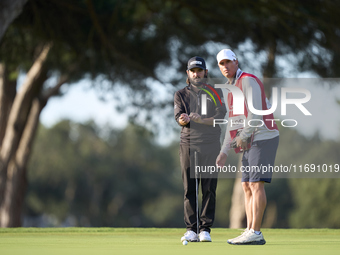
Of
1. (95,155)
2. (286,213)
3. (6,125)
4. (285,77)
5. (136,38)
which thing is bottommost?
(286,213)

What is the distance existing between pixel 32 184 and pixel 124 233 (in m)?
43.4

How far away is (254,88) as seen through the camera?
17.0 feet

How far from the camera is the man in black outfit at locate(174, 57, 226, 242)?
223 inches

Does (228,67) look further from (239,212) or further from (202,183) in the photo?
(239,212)

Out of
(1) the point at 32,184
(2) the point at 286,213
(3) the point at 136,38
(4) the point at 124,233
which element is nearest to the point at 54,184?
(1) the point at 32,184

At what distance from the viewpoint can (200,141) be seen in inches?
224

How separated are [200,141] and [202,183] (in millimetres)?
386

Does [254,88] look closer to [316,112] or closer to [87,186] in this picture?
[316,112]

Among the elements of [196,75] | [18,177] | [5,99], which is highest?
[196,75]

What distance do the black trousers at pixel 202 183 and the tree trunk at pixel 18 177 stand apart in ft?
37.2

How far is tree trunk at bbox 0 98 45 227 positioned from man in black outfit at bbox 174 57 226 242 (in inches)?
447

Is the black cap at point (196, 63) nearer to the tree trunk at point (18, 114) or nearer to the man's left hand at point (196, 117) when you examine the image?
the man's left hand at point (196, 117)

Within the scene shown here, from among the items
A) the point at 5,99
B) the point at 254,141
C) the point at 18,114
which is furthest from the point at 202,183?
the point at 5,99

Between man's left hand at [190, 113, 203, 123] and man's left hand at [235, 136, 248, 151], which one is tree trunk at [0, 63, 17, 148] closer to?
man's left hand at [190, 113, 203, 123]
